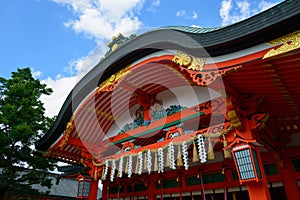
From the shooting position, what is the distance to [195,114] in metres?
5.66

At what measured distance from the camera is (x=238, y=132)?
4543 millimetres

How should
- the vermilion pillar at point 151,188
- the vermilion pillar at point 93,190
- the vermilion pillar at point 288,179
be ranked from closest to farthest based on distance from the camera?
the vermilion pillar at point 288,179, the vermilion pillar at point 93,190, the vermilion pillar at point 151,188

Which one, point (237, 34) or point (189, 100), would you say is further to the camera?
point (189, 100)

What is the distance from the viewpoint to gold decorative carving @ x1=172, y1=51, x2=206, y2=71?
13.5 ft

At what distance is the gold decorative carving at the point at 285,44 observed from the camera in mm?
3143

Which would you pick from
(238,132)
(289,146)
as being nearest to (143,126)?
(238,132)

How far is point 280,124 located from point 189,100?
8.29 ft

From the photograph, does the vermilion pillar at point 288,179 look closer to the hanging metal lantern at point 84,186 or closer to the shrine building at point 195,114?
the shrine building at point 195,114

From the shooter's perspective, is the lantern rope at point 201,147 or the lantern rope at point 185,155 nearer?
the lantern rope at point 201,147

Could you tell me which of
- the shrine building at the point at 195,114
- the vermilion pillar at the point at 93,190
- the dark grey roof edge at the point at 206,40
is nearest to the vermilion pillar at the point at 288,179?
Result: the shrine building at the point at 195,114

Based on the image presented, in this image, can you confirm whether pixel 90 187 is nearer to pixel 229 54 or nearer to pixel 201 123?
pixel 201 123

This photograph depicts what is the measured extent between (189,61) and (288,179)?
417 cm

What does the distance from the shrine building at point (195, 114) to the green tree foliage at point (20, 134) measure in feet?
8.47

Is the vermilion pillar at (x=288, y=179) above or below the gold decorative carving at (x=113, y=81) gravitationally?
below
